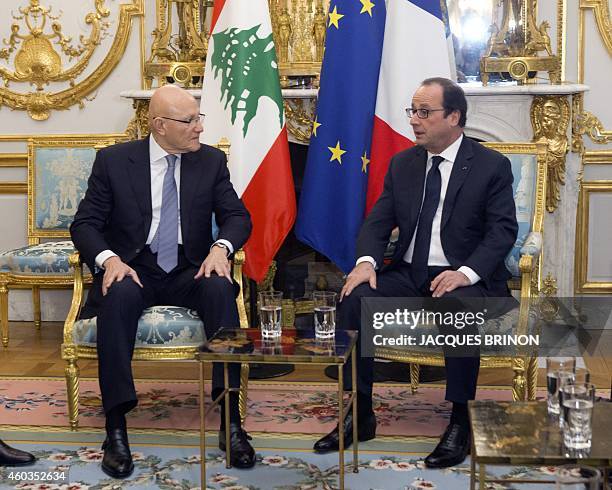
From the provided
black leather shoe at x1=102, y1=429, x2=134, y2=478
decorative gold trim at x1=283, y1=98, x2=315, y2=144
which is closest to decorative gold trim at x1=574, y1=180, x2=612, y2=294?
decorative gold trim at x1=283, y1=98, x2=315, y2=144

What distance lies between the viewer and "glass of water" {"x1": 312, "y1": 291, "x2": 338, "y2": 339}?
315cm

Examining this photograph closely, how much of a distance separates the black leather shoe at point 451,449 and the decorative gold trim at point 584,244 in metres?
2.14

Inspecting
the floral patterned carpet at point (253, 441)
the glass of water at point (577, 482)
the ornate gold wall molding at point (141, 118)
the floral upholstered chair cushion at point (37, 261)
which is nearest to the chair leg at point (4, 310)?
the floral upholstered chair cushion at point (37, 261)

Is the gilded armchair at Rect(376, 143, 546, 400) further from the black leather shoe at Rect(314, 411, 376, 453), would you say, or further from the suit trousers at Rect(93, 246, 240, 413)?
the suit trousers at Rect(93, 246, 240, 413)

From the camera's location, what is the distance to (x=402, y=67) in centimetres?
448

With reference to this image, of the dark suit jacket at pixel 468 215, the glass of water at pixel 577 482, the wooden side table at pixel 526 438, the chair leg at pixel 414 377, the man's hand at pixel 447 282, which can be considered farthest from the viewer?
the chair leg at pixel 414 377

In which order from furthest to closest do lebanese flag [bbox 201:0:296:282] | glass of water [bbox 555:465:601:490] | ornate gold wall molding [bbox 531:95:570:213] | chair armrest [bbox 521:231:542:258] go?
ornate gold wall molding [bbox 531:95:570:213] → lebanese flag [bbox 201:0:296:282] → chair armrest [bbox 521:231:542:258] → glass of water [bbox 555:465:601:490]

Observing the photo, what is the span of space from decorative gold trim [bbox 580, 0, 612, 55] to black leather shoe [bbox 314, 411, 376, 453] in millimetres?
2631

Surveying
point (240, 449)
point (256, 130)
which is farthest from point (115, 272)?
point (256, 130)

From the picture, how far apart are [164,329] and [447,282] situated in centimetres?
104

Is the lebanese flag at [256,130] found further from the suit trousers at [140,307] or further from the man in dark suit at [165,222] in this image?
the suit trousers at [140,307]

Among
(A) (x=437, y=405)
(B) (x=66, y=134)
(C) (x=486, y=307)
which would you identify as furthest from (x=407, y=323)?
(B) (x=66, y=134)

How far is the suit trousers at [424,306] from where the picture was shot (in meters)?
3.45

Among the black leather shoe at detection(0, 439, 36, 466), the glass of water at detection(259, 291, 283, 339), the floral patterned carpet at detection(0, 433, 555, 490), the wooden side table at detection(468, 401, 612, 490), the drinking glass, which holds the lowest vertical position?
the floral patterned carpet at detection(0, 433, 555, 490)
